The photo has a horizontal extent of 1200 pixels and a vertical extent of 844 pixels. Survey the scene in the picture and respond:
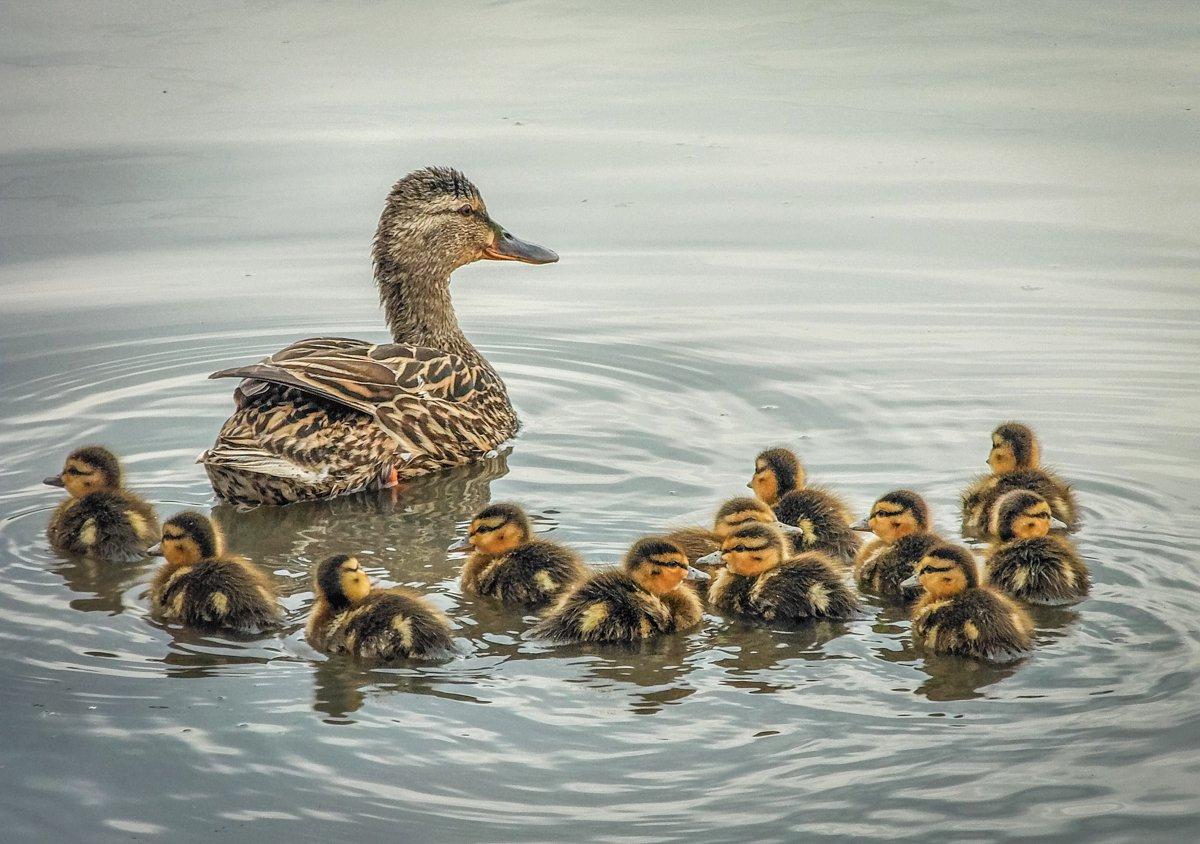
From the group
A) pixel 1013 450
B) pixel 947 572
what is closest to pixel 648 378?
pixel 1013 450

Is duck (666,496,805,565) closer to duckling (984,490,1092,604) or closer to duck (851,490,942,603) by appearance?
duck (851,490,942,603)

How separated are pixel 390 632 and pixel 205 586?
63 centimetres

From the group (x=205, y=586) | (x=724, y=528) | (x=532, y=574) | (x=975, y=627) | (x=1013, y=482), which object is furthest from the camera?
(x=1013, y=482)

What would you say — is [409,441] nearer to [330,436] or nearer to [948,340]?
[330,436]

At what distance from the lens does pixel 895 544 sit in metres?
5.52

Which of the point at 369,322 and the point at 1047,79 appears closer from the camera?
the point at 369,322

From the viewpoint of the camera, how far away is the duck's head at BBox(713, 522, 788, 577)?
527cm

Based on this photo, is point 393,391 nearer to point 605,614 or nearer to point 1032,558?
point 605,614

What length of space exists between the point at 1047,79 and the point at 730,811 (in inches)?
317

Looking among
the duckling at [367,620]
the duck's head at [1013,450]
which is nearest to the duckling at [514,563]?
the duckling at [367,620]

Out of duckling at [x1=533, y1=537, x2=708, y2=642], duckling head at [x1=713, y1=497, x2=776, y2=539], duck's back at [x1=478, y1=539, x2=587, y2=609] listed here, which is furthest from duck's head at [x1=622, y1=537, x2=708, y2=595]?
duckling head at [x1=713, y1=497, x2=776, y2=539]

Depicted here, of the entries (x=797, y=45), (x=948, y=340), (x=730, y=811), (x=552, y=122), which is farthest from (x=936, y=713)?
(x=797, y=45)

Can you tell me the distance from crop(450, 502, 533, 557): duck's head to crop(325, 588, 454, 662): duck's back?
567mm

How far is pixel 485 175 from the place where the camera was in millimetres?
10117
